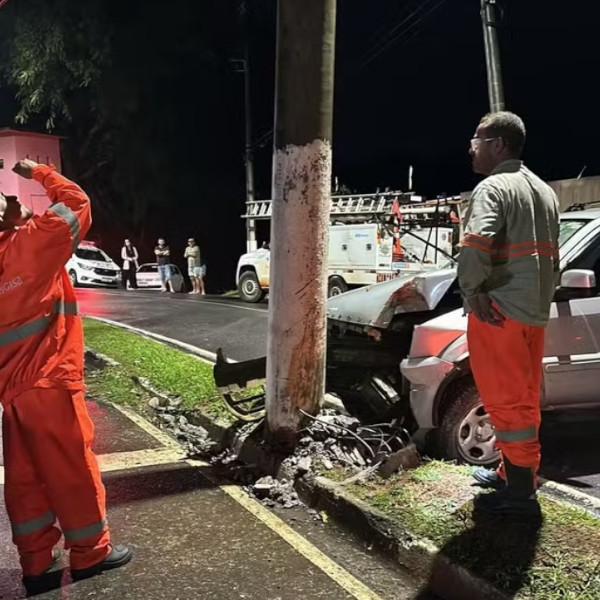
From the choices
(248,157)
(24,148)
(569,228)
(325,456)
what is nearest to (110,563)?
(325,456)

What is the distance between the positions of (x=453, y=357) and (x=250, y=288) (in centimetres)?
1443

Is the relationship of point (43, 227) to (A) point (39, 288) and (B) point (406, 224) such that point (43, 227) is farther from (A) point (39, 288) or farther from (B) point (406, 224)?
(B) point (406, 224)

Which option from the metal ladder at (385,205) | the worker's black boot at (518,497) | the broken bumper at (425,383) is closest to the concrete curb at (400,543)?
the worker's black boot at (518,497)

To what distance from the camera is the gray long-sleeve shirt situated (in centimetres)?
319

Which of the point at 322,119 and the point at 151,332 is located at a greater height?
the point at 322,119

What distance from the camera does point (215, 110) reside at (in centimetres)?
2980

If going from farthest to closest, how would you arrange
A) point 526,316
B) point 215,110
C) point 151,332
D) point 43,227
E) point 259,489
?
1. point 215,110
2. point 151,332
3. point 259,489
4. point 526,316
5. point 43,227

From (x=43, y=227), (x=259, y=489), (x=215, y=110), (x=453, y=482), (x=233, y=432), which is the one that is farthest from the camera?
(x=215, y=110)

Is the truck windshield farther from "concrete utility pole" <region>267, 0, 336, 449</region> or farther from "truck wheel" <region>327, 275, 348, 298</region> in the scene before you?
"truck wheel" <region>327, 275, 348, 298</region>

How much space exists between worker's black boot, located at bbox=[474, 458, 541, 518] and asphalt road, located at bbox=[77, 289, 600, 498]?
1.19 meters

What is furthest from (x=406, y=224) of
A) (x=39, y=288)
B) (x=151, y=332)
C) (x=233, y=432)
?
(x=39, y=288)

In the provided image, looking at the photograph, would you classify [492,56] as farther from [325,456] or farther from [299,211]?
[325,456]

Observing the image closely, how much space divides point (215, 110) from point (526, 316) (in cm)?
2817

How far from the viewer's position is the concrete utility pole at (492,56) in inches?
448
